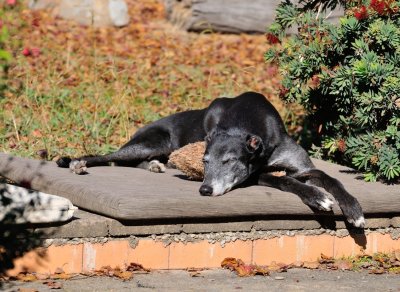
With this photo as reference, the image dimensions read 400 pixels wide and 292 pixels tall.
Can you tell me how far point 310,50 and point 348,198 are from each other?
5.37ft

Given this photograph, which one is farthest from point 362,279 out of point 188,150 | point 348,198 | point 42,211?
point 42,211

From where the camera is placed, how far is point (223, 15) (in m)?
13.9

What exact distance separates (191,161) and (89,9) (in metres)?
7.59

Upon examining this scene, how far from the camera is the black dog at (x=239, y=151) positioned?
21.3 ft

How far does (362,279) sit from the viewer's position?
6047mm

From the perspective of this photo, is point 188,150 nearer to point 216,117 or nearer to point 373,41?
point 216,117

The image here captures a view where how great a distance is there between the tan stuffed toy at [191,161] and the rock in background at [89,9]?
728 cm

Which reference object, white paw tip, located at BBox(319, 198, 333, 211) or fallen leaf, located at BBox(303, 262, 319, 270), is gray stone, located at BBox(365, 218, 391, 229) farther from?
fallen leaf, located at BBox(303, 262, 319, 270)

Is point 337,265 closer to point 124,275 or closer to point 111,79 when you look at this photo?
point 124,275

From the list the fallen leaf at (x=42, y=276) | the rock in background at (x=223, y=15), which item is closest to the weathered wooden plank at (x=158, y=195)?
the fallen leaf at (x=42, y=276)

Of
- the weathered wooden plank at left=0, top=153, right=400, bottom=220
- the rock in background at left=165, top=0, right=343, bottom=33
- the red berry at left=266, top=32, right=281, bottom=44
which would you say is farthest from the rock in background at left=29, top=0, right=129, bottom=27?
the weathered wooden plank at left=0, top=153, right=400, bottom=220

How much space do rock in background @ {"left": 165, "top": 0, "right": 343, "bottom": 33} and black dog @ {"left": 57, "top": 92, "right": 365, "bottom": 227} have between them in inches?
225

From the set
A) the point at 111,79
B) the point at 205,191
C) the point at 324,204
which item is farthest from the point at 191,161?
the point at 111,79

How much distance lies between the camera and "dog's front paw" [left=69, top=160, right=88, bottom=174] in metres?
7.14
